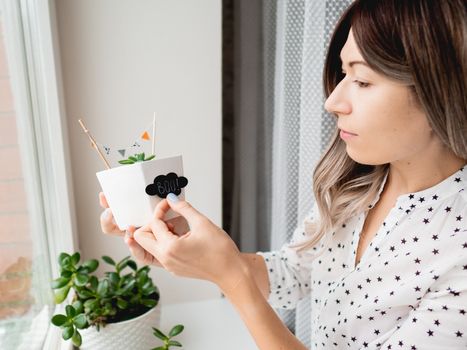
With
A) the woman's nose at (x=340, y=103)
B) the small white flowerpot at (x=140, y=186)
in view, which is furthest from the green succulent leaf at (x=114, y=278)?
the woman's nose at (x=340, y=103)

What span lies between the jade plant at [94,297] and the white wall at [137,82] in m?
0.21

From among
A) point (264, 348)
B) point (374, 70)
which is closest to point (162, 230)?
point (264, 348)

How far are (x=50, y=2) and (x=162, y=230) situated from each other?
0.56m

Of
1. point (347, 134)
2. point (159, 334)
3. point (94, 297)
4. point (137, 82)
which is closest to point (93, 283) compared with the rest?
point (94, 297)

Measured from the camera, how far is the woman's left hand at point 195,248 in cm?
63

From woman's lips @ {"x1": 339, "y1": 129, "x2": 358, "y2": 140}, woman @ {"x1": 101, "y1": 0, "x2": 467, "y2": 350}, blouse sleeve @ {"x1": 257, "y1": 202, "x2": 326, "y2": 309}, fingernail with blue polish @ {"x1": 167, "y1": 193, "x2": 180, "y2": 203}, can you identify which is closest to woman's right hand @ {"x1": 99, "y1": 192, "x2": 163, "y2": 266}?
woman @ {"x1": 101, "y1": 0, "x2": 467, "y2": 350}

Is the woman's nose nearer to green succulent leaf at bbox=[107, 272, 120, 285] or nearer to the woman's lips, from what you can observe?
the woman's lips

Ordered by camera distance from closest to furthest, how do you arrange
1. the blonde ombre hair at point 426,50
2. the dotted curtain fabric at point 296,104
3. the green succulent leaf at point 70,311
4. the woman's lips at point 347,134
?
the blonde ombre hair at point 426,50, the woman's lips at point 347,134, the green succulent leaf at point 70,311, the dotted curtain fabric at point 296,104

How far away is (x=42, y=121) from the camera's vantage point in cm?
90

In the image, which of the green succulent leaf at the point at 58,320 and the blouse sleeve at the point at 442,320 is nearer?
the blouse sleeve at the point at 442,320

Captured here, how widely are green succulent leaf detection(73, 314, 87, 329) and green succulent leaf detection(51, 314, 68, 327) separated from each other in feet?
0.06

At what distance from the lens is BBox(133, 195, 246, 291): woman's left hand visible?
625 mm

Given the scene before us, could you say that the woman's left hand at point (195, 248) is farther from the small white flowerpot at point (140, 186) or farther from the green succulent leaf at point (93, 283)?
the green succulent leaf at point (93, 283)

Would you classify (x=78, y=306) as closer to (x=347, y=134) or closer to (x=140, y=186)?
(x=140, y=186)
